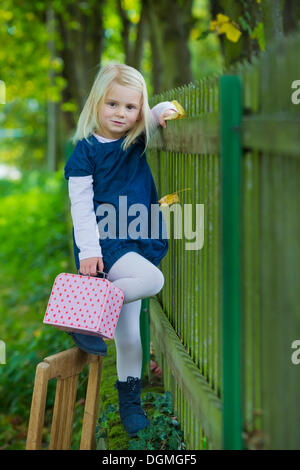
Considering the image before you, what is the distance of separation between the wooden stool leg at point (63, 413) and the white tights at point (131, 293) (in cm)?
26

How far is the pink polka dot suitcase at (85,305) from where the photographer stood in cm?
285

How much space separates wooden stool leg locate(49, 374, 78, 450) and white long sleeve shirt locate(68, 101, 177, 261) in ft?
1.95

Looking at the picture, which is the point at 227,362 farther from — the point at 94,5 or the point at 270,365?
the point at 94,5

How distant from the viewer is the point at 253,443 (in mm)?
2219

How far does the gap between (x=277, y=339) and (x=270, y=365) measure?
11cm

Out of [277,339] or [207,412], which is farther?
[207,412]

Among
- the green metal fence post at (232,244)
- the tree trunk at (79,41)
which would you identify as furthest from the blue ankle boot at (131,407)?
the tree trunk at (79,41)

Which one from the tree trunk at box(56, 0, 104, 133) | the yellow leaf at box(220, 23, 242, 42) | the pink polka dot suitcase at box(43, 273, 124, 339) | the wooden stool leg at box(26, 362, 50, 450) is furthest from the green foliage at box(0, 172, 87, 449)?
the yellow leaf at box(220, 23, 242, 42)

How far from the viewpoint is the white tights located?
3.05 metres

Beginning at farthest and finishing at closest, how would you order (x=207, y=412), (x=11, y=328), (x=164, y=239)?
1. (x=11, y=328)
2. (x=164, y=239)
3. (x=207, y=412)

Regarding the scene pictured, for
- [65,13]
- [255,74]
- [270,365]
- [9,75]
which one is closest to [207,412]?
[270,365]

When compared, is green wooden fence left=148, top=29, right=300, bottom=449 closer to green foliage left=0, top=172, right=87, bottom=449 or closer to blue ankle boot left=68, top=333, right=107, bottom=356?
blue ankle boot left=68, top=333, right=107, bottom=356

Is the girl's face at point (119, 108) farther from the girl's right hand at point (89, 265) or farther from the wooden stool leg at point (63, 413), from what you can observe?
the wooden stool leg at point (63, 413)

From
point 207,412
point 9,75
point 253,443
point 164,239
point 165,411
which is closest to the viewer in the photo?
point 253,443
